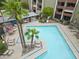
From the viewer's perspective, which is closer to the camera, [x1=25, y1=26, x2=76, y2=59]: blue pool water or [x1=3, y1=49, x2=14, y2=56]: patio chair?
[x1=3, y1=49, x2=14, y2=56]: patio chair

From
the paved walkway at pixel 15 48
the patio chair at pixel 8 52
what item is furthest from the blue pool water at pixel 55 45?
the patio chair at pixel 8 52

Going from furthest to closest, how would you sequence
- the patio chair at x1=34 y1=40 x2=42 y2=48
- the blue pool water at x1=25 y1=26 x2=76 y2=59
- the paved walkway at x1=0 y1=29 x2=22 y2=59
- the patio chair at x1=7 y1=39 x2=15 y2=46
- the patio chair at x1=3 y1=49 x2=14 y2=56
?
1. the patio chair at x1=7 y1=39 x2=15 y2=46
2. the patio chair at x1=34 y1=40 x2=42 y2=48
3. the blue pool water at x1=25 y1=26 x2=76 y2=59
4. the patio chair at x1=3 y1=49 x2=14 y2=56
5. the paved walkway at x1=0 y1=29 x2=22 y2=59

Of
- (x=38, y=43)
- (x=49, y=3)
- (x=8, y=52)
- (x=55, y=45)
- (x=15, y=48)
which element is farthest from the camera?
(x=49, y=3)

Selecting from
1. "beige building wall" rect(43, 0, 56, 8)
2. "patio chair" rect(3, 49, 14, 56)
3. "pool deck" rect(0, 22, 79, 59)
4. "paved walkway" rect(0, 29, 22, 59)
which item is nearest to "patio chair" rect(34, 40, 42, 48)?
"pool deck" rect(0, 22, 79, 59)

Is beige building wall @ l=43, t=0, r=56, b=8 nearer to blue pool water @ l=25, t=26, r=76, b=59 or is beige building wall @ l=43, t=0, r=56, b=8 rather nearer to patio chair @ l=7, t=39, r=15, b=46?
blue pool water @ l=25, t=26, r=76, b=59

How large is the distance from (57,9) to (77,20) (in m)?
7.38

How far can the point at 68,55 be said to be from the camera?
22422 millimetres

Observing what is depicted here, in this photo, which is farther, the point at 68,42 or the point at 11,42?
the point at 68,42

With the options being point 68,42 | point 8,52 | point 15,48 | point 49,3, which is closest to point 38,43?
point 15,48

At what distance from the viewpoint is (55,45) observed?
83.3 feet

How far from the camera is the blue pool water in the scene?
22141 millimetres

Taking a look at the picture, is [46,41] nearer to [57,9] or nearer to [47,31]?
[47,31]

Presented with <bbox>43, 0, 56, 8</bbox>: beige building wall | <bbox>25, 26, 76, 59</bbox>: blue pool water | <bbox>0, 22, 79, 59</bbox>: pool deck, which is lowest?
<bbox>25, 26, 76, 59</bbox>: blue pool water

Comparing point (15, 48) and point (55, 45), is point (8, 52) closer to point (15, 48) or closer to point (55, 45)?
point (15, 48)
